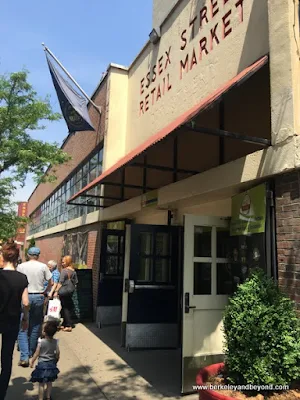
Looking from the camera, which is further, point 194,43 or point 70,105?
point 70,105

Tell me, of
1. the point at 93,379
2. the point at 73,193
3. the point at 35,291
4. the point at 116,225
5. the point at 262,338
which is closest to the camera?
the point at 262,338

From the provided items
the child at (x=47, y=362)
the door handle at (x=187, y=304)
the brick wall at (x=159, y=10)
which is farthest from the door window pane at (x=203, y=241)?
the brick wall at (x=159, y=10)

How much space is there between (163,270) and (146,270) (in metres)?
0.32

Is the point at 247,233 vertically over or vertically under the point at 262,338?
over

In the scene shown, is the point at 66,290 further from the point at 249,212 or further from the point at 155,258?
the point at 249,212

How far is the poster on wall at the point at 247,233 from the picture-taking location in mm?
4016

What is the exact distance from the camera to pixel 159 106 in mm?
7305

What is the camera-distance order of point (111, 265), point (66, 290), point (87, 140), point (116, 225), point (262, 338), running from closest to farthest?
point (262, 338) → point (66, 290) → point (111, 265) → point (116, 225) → point (87, 140)

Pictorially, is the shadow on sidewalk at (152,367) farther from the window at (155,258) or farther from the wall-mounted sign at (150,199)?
the wall-mounted sign at (150,199)

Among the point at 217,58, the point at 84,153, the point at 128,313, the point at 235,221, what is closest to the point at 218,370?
the point at 235,221

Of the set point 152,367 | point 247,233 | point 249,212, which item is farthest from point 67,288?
point 249,212

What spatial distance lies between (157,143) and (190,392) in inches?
121

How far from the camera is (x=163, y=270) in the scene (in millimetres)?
6836

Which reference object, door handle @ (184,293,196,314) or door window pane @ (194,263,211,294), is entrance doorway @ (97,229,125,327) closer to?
door window pane @ (194,263,211,294)
